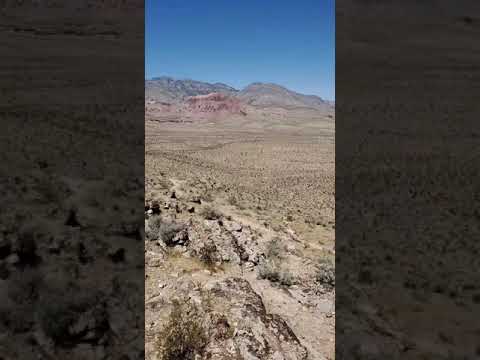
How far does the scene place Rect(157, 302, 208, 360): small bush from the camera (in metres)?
3.12

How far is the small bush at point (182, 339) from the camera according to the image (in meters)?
3.12

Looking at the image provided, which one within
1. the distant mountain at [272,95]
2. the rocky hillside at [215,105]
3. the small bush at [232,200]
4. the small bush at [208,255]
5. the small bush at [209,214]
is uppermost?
the distant mountain at [272,95]

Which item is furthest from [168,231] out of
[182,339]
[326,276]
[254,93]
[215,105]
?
[254,93]

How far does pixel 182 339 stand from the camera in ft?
10.5

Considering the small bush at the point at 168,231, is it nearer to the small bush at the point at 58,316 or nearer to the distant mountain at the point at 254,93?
the small bush at the point at 58,316

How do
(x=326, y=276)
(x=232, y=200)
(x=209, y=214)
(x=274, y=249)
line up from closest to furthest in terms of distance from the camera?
(x=326, y=276) → (x=274, y=249) → (x=209, y=214) → (x=232, y=200)

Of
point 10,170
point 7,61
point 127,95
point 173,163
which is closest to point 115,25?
point 7,61

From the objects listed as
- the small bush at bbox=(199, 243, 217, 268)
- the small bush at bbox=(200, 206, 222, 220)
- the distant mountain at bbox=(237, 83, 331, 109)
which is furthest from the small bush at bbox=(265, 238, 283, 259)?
the distant mountain at bbox=(237, 83, 331, 109)

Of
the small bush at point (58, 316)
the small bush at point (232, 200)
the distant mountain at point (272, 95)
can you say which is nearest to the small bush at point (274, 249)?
the small bush at point (58, 316)

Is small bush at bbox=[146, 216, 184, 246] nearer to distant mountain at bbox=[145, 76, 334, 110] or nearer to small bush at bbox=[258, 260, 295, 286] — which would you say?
small bush at bbox=[258, 260, 295, 286]

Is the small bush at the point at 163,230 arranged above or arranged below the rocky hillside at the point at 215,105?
below

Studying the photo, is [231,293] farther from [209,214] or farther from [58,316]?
[209,214]
